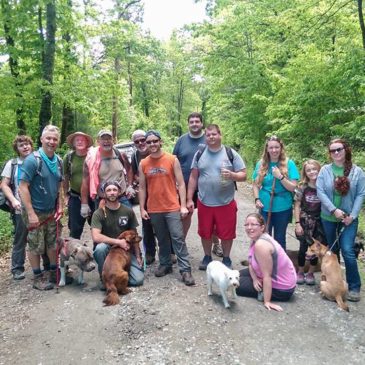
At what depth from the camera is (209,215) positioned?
546 cm

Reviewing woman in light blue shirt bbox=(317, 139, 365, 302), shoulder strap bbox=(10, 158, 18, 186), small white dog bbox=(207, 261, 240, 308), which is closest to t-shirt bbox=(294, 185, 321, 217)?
woman in light blue shirt bbox=(317, 139, 365, 302)

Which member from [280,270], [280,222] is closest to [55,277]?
[280,270]

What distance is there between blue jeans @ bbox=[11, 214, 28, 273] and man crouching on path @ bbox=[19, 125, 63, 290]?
1.37 ft

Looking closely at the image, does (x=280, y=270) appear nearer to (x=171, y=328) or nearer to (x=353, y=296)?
(x=353, y=296)

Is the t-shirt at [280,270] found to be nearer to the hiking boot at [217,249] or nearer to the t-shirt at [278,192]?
the t-shirt at [278,192]

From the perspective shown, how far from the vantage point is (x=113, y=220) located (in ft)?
17.3

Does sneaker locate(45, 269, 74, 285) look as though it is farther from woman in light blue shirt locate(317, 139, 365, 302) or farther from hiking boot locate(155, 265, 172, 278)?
woman in light blue shirt locate(317, 139, 365, 302)

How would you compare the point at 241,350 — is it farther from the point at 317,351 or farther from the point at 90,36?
the point at 90,36

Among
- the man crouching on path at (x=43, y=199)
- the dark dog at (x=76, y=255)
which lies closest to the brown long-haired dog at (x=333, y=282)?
the dark dog at (x=76, y=255)

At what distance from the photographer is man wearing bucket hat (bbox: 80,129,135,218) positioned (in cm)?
545

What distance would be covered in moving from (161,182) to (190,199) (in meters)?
0.54

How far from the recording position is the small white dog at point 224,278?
441 centimetres

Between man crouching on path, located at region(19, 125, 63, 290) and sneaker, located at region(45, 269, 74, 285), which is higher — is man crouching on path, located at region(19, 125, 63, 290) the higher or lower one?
the higher one

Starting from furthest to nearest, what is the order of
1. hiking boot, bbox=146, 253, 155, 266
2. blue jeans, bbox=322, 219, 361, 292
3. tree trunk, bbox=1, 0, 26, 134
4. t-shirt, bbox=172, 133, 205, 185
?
tree trunk, bbox=1, 0, 26, 134, hiking boot, bbox=146, 253, 155, 266, t-shirt, bbox=172, 133, 205, 185, blue jeans, bbox=322, 219, 361, 292
